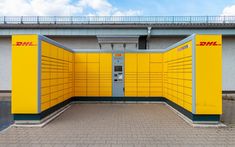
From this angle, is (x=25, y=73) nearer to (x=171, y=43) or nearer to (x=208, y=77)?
(x=208, y=77)

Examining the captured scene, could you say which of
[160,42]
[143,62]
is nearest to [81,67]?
[143,62]

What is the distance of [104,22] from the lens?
12.3 metres

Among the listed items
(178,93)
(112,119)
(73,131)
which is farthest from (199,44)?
(73,131)

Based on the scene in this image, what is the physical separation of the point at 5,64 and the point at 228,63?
17254 millimetres

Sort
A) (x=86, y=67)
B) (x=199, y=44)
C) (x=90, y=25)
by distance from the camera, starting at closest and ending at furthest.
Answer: (x=199, y=44), (x=86, y=67), (x=90, y=25)

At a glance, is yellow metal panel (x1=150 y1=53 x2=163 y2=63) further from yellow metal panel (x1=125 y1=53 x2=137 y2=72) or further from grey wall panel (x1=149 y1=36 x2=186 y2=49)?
grey wall panel (x1=149 y1=36 x2=186 y2=49)

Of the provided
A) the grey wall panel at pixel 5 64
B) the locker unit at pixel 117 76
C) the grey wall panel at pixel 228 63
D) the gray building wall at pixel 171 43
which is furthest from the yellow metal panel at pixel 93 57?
the grey wall panel at pixel 228 63

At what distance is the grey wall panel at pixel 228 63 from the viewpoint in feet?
40.7

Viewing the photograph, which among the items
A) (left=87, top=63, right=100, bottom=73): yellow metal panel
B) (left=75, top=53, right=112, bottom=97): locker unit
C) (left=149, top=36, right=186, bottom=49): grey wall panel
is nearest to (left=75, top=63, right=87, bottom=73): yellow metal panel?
(left=75, top=53, right=112, bottom=97): locker unit

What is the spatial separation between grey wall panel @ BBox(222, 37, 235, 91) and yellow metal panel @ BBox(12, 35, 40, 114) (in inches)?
509

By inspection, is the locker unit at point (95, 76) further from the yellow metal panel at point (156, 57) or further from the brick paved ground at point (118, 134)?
the brick paved ground at point (118, 134)

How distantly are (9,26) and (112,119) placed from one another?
10675 millimetres

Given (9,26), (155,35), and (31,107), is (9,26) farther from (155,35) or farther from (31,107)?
(155,35)

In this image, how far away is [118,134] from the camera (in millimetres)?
4590
